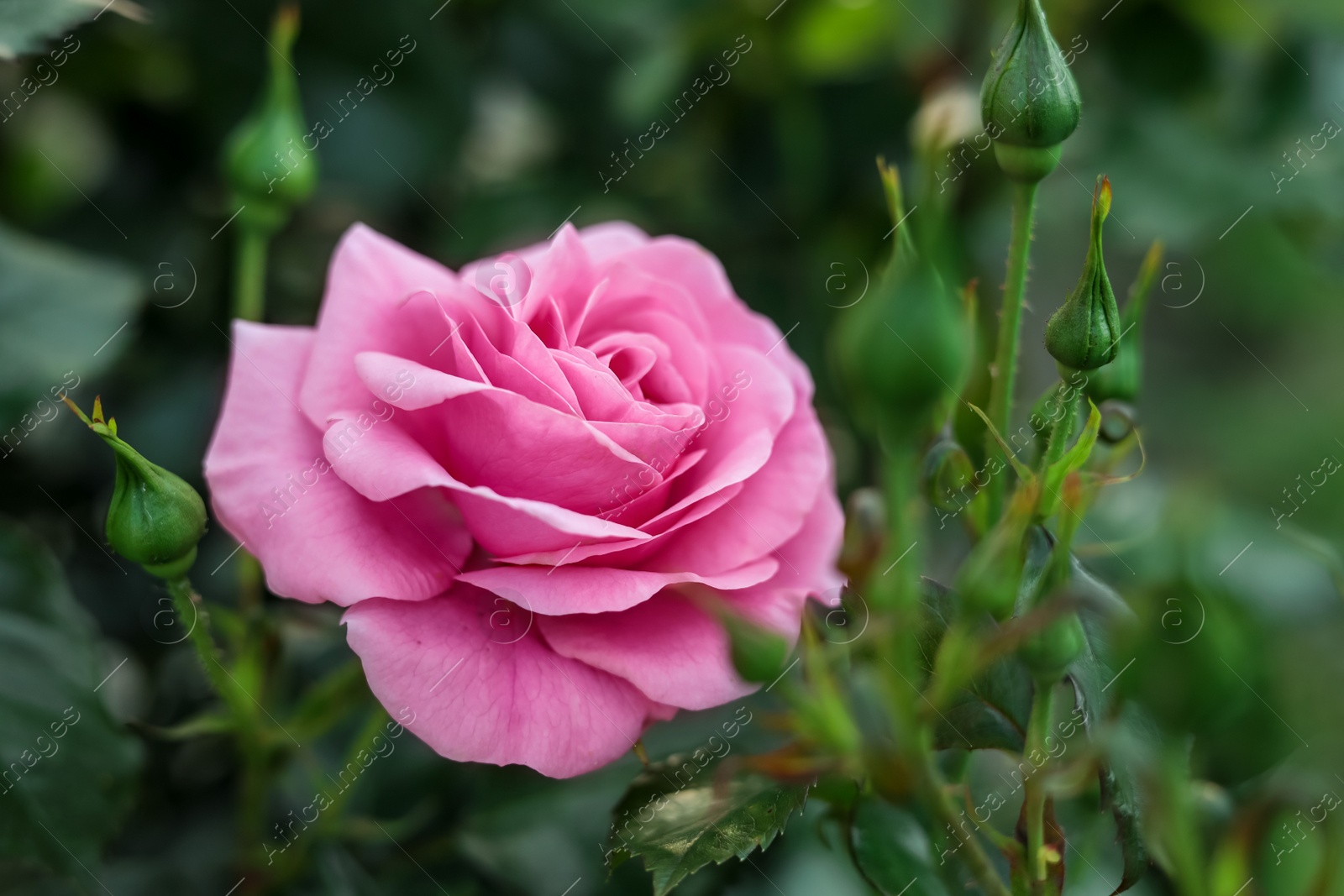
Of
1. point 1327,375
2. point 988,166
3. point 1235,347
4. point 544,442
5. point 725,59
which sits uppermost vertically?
point 544,442

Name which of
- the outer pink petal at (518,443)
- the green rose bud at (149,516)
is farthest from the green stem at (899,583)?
the green rose bud at (149,516)

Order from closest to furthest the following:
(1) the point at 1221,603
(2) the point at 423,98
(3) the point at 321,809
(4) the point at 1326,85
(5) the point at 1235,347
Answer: (1) the point at 1221,603
(3) the point at 321,809
(2) the point at 423,98
(4) the point at 1326,85
(5) the point at 1235,347

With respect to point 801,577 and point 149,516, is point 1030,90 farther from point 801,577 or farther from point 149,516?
point 149,516

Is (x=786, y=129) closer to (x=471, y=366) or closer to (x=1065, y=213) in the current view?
(x=1065, y=213)

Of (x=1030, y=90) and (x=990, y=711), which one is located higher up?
(x=1030, y=90)

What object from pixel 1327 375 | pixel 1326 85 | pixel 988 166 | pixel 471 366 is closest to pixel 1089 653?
pixel 471 366

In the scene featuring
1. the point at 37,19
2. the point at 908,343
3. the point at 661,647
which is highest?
the point at 37,19

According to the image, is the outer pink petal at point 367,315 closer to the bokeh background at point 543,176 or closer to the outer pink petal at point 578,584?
the outer pink petal at point 578,584

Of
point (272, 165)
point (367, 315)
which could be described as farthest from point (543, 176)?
point (367, 315)
